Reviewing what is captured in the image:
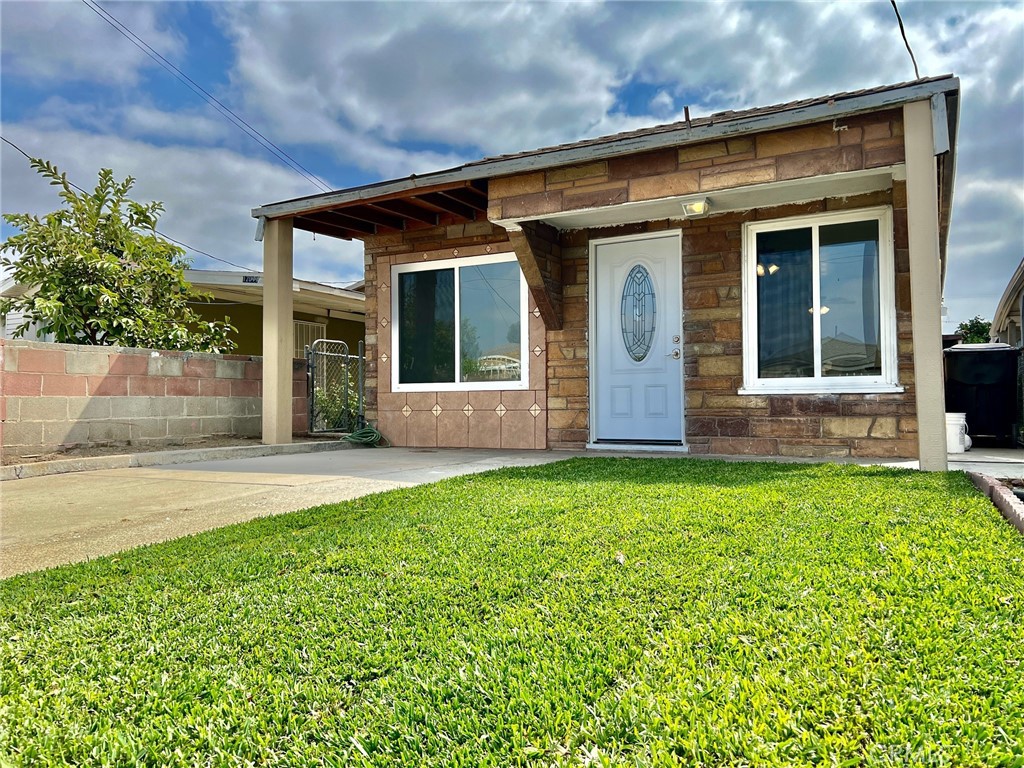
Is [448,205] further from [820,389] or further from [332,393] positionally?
[820,389]

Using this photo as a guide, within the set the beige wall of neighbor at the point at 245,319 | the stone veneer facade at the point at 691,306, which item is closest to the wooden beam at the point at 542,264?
the stone veneer facade at the point at 691,306

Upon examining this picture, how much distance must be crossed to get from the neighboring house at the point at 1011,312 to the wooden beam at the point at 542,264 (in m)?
8.44

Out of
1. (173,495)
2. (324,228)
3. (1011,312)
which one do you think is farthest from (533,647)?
(1011,312)

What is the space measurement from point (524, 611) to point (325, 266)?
79.2 ft

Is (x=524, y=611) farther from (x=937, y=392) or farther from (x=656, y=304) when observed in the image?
(x=656, y=304)

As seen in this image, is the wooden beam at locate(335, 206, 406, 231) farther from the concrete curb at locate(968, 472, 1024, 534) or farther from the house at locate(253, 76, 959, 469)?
the concrete curb at locate(968, 472, 1024, 534)

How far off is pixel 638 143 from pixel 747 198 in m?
1.37

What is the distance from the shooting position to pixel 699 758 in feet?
3.79

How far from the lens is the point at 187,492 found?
421 centimetres

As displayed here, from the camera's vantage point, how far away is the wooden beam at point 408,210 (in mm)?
7164

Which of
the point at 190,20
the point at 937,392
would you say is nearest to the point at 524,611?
the point at 937,392

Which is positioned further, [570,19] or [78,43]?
[78,43]

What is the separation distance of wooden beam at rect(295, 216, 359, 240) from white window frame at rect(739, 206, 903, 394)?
187 inches

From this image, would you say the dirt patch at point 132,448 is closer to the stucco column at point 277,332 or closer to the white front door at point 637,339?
the stucco column at point 277,332
